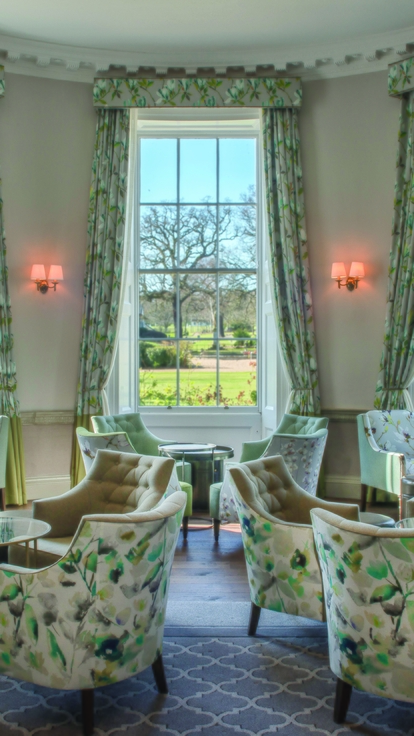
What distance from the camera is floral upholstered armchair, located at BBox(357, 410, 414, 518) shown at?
5.27 meters

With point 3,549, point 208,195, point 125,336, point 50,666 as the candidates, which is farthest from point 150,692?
point 208,195

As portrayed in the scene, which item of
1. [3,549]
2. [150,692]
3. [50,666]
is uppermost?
[3,549]

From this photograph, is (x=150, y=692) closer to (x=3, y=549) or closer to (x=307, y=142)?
(x=3, y=549)

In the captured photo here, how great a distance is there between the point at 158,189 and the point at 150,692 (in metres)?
5.00

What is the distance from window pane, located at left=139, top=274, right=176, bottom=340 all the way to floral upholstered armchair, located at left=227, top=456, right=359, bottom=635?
11.1ft

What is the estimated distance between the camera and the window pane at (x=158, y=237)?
21.7ft

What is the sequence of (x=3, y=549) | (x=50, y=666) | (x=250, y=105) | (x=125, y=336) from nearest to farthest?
(x=50, y=666)
(x=3, y=549)
(x=250, y=105)
(x=125, y=336)

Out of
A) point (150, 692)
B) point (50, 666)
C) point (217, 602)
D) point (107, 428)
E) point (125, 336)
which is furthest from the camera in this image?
point (125, 336)

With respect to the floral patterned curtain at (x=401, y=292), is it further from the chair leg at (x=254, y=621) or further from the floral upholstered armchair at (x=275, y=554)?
the chair leg at (x=254, y=621)

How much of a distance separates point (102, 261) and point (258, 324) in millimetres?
Answer: 1683

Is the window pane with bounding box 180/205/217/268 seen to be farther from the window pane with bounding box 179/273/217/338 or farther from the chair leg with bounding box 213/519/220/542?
the chair leg with bounding box 213/519/220/542

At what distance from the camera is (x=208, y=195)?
6609 mm

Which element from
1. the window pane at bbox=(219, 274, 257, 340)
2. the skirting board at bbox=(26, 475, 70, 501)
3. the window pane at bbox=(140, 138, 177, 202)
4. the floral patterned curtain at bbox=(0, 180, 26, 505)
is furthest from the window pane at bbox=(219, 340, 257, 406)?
the floral patterned curtain at bbox=(0, 180, 26, 505)

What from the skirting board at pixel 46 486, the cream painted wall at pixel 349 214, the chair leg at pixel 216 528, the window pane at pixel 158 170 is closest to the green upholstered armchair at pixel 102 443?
the chair leg at pixel 216 528
